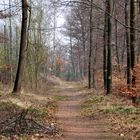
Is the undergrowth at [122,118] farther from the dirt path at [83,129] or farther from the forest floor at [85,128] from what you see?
the dirt path at [83,129]

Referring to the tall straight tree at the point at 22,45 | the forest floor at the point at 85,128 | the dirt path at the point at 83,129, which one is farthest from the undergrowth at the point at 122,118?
the tall straight tree at the point at 22,45

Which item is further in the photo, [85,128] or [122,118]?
[122,118]

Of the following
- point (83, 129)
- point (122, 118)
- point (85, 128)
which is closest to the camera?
point (83, 129)

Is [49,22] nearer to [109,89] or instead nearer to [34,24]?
[34,24]

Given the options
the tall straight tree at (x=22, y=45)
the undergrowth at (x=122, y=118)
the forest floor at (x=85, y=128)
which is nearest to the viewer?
the forest floor at (x=85, y=128)

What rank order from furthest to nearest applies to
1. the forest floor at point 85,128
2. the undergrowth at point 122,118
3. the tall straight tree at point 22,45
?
the tall straight tree at point 22,45
the undergrowth at point 122,118
the forest floor at point 85,128

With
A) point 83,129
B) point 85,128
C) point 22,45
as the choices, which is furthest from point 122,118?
point 22,45

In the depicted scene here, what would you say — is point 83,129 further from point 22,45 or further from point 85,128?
point 22,45

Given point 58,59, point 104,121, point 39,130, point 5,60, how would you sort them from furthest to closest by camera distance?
point 58,59
point 5,60
point 104,121
point 39,130

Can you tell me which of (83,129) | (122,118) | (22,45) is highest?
(22,45)

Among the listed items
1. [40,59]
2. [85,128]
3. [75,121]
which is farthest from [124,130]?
[40,59]

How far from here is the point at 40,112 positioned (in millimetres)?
20125

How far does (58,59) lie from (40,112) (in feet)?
228

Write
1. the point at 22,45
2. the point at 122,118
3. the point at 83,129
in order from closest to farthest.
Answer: the point at 83,129 → the point at 122,118 → the point at 22,45
